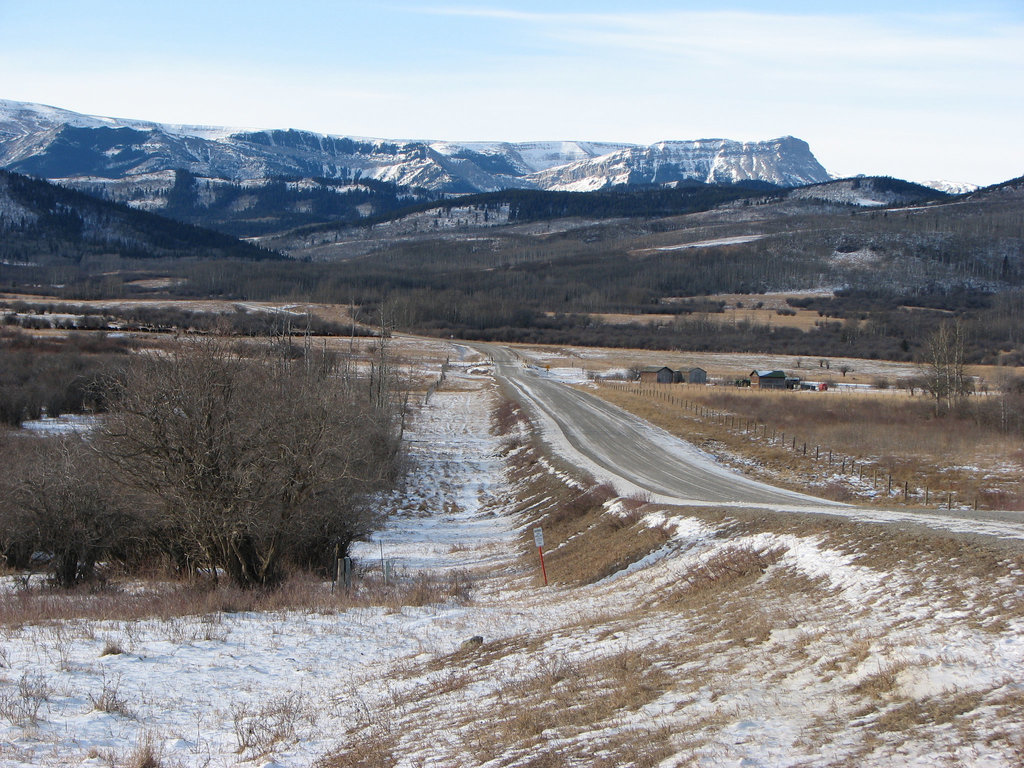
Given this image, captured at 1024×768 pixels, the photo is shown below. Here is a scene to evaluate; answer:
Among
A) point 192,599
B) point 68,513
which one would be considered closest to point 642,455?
point 68,513

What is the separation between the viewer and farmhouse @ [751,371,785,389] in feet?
304

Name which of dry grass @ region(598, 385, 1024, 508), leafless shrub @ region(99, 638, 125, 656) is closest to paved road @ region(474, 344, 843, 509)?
dry grass @ region(598, 385, 1024, 508)

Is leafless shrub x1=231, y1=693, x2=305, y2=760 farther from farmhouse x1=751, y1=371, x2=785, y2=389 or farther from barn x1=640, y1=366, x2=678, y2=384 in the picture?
barn x1=640, y1=366, x2=678, y2=384

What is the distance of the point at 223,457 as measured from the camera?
20125 millimetres

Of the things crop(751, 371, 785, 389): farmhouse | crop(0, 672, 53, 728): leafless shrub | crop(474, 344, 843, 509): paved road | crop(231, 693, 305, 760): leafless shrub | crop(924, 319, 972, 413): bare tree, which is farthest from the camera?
crop(751, 371, 785, 389): farmhouse

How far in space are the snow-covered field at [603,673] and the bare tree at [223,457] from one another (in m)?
4.14

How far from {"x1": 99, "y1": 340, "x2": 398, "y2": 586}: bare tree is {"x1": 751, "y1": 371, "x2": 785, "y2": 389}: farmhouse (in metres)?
77.6

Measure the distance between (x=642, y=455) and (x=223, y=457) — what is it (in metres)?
29.9

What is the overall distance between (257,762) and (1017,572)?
11.1 m

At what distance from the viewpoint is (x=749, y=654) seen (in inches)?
438

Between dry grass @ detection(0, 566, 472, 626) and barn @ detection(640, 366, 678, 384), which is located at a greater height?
barn @ detection(640, 366, 678, 384)

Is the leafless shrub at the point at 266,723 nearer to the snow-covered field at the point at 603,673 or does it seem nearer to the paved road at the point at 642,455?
the snow-covered field at the point at 603,673

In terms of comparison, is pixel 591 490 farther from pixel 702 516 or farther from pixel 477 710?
pixel 477 710

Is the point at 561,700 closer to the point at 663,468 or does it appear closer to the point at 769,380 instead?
the point at 663,468
